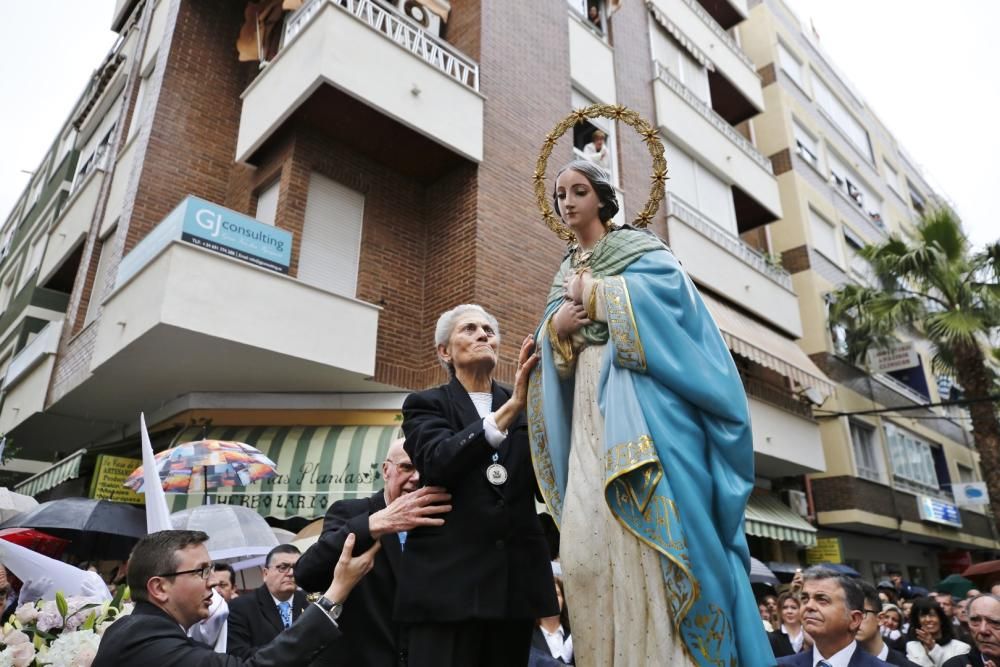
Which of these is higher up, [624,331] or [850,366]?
[850,366]

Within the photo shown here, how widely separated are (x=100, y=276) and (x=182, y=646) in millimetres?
11879

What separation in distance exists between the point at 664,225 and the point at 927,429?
15567 millimetres

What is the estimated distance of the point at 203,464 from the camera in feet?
23.9

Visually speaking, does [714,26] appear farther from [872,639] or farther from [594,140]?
[872,639]

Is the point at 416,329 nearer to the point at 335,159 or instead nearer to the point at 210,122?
the point at 335,159

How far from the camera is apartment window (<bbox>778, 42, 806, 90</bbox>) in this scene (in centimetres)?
2325

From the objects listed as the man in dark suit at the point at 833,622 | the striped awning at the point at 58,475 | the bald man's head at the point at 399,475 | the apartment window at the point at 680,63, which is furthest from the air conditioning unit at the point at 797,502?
the bald man's head at the point at 399,475

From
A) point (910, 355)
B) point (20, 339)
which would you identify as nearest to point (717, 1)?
point (910, 355)

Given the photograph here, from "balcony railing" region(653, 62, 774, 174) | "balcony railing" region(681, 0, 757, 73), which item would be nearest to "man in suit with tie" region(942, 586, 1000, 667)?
"balcony railing" region(653, 62, 774, 174)

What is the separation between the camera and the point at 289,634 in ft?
7.70

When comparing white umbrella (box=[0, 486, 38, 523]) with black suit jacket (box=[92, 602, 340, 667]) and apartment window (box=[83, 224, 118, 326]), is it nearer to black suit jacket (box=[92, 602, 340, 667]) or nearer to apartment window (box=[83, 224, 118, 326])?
apartment window (box=[83, 224, 118, 326])

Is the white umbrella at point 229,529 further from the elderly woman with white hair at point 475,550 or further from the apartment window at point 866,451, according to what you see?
the apartment window at point 866,451

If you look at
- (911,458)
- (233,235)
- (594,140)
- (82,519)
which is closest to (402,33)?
(233,235)

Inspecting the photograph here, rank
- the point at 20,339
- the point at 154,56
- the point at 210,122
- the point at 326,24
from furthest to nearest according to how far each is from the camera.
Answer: the point at 20,339, the point at 154,56, the point at 210,122, the point at 326,24
